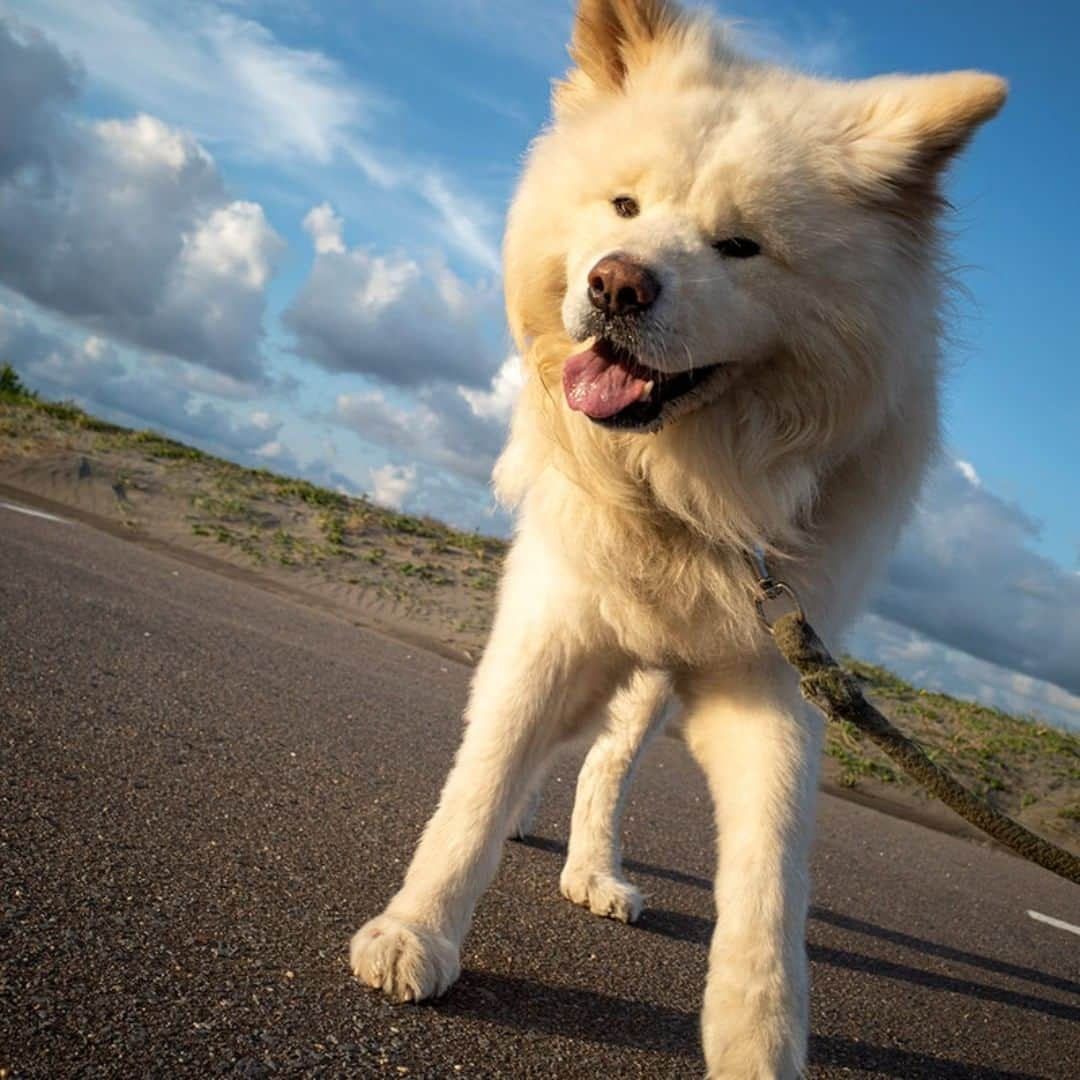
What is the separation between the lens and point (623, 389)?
98.7 inches

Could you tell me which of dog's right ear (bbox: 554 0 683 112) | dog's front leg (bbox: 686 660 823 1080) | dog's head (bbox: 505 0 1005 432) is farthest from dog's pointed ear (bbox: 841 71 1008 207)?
dog's front leg (bbox: 686 660 823 1080)

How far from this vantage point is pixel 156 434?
14422 millimetres

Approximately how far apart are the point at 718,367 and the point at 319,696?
3237 millimetres

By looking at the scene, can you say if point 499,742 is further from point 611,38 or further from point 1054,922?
point 1054,922

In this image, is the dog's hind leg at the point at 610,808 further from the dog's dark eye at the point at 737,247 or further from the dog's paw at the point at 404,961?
the dog's dark eye at the point at 737,247

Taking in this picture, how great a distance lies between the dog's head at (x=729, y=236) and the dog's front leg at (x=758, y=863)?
80cm

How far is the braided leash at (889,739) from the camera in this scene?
229 cm

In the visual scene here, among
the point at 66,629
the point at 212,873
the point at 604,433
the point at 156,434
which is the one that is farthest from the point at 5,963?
the point at 156,434

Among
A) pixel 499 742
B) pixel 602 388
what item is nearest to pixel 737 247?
pixel 602 388

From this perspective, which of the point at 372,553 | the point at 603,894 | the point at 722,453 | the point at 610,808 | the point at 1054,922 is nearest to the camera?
the point at 722,453

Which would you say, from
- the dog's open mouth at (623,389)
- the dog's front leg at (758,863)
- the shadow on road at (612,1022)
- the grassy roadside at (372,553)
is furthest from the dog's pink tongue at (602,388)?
the grassy roadside at (372,553)

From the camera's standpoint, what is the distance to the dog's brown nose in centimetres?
234

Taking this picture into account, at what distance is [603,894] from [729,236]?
6.79 feet

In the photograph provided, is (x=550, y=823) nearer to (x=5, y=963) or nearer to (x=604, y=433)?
(x=604, y=433)
